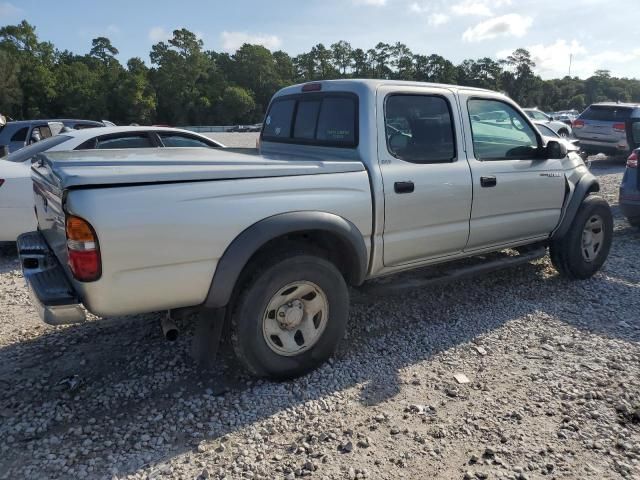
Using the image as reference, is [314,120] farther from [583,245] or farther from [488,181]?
[583,245]

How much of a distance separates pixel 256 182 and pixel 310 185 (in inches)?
15.4

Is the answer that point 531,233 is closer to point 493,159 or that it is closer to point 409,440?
point 493,159

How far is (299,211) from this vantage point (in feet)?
10.8

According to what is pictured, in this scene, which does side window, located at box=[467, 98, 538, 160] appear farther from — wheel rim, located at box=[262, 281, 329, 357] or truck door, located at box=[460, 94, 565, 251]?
wheel rim, located at box=[262, 281, 329, 357]

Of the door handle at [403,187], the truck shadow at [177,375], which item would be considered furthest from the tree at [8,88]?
the door handle at [403,187]

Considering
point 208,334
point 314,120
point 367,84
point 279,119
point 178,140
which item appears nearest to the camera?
point 208,334

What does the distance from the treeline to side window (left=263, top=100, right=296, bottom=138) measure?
76.6m

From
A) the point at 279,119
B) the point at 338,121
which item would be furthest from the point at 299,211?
the point at 279,119

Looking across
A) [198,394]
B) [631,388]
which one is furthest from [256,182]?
[631,388]

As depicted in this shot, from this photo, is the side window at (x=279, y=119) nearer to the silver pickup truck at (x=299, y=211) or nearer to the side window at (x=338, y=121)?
the silver pickup truck at (x=299, y=211)

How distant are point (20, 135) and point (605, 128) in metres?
15.0

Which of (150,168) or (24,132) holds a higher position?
(24,132)

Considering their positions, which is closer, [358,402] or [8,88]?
[358,402]

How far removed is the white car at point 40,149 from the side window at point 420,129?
9.56 ft
